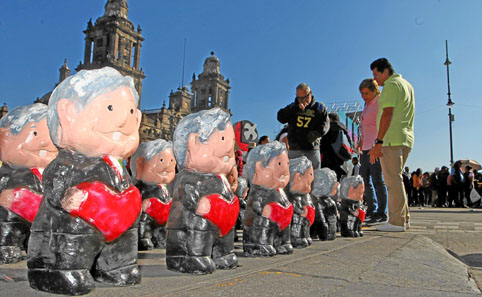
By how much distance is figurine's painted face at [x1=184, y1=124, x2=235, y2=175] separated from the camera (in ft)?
8.89

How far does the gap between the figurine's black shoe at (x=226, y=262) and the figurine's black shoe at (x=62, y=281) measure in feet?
3.01

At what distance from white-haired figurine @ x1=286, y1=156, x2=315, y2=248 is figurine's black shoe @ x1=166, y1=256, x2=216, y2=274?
145 centimetres

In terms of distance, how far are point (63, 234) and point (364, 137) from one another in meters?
5.09

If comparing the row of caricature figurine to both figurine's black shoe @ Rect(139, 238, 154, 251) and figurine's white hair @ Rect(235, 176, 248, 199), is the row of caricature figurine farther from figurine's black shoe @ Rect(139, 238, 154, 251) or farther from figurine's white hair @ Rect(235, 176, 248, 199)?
figurine's white hair @ Rect(235, 176, 248, 199)

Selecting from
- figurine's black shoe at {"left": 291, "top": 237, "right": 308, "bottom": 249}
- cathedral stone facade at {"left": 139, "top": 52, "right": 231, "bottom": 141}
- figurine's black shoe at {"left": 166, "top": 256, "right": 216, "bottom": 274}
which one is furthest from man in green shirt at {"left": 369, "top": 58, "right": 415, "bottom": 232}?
cathedral stone facade at {"left": 139, "top": 52, "right": 231, "bottom": 141}

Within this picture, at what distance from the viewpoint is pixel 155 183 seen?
13.0ft

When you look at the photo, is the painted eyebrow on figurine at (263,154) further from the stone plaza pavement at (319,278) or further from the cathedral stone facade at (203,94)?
the cathedral stone facade at (203,94)

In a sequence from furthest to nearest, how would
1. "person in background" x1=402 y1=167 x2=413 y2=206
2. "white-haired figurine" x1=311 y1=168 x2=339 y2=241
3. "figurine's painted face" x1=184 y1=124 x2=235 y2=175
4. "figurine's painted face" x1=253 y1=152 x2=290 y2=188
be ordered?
"person in background" x1=402 y1=167 x2=413 y2=206 < "white-haired figurine" x1=311 y1=168 x2=339 y2=241 < "figurine's painted face" x1=253 y1=152 x2=290 y2=188 < "figurine's painted face" x1=184 y1=124 x2=235 y2=175

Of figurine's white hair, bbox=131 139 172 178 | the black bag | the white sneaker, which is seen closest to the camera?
figurine's white hair, bbox=131 139 172 178

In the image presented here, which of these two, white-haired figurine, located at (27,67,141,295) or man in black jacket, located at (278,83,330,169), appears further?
man in black jacket, located at (278,83,330,169)

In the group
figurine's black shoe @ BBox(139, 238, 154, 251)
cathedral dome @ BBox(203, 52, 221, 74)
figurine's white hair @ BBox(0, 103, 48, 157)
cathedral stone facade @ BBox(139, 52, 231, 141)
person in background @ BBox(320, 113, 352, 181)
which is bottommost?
figurine's black shoe @ BBox(139, 238, 154, 251)

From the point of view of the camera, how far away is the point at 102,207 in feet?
6.46

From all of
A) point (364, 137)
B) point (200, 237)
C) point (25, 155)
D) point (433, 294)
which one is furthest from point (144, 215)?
point (364, 137)

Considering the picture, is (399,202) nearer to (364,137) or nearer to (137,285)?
(364,137)
